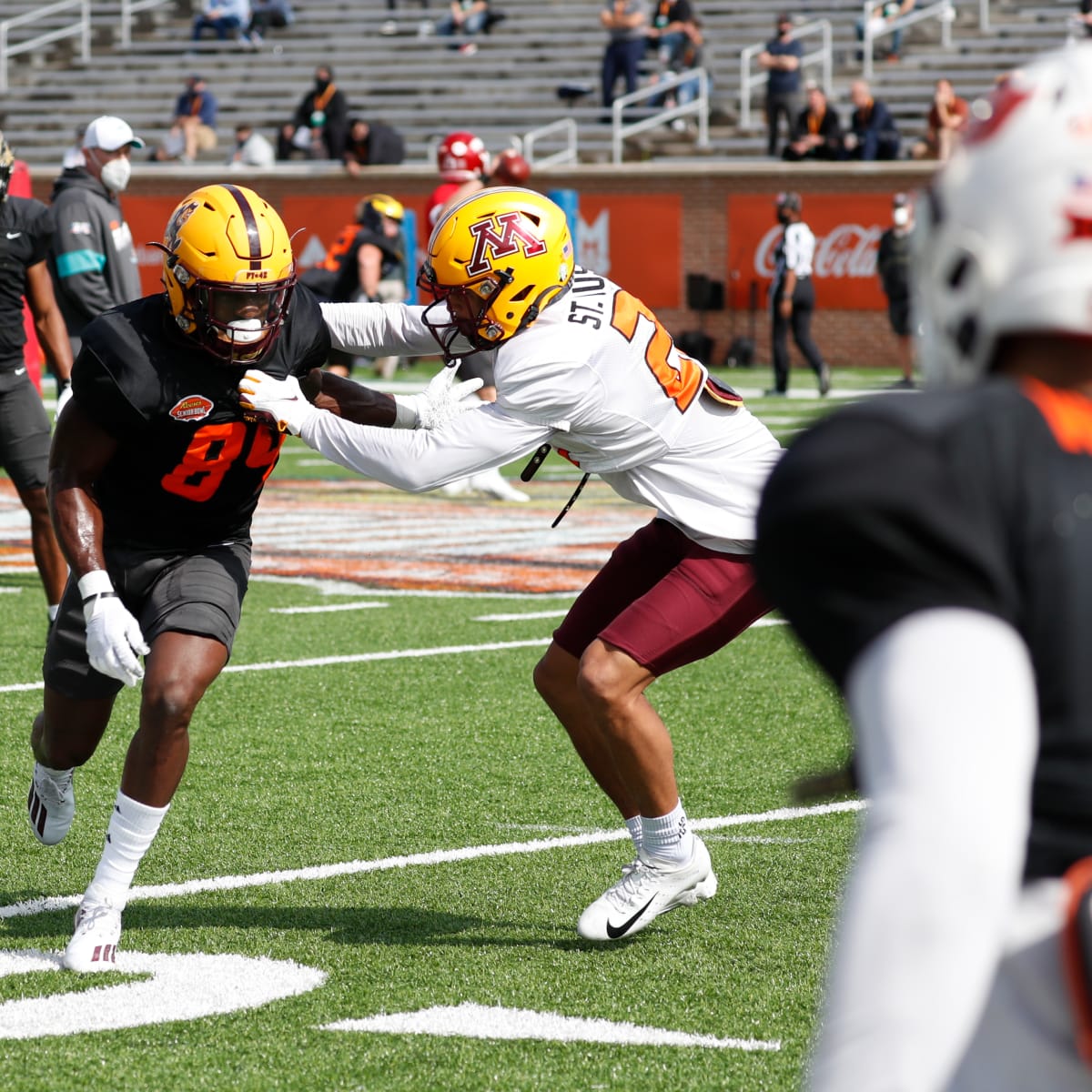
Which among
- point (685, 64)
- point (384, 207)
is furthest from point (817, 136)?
point (384, 207)

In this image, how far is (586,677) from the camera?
4.17m

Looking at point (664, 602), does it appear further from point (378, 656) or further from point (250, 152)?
point (250, 152)

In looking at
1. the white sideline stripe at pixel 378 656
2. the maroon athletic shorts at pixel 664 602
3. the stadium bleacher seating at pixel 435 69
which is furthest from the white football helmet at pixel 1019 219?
the stadium bleacher seating at pixel 435 69

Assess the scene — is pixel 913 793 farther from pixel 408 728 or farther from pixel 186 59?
pixel 186 59

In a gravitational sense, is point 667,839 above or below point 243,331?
below

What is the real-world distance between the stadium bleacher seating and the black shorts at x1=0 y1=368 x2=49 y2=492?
18.7m

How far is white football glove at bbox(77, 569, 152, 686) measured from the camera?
4.05m

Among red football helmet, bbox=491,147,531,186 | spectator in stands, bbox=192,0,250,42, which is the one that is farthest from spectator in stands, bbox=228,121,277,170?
red football helmet, bbox=491,147,531,186

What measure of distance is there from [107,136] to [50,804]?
5.55m

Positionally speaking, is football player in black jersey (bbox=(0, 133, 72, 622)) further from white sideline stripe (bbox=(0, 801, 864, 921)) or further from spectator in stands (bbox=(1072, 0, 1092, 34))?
Answer: spectator in stands (bbox=(1072, 0, 1092, 34))

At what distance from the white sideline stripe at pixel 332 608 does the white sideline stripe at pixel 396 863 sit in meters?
3.74

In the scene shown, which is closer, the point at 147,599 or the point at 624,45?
the point at 147,599

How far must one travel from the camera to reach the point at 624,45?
25859mm

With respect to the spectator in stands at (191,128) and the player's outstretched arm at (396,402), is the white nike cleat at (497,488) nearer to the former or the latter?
the player's outstretched arm at (396,402)
